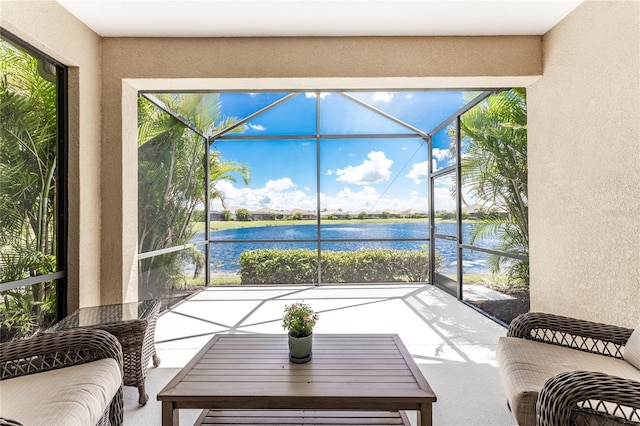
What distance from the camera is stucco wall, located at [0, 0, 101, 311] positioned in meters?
2.54

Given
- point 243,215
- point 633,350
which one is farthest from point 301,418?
point 243,215

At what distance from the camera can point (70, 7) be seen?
2.58 metres

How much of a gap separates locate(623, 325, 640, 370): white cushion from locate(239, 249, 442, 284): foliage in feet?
14.6

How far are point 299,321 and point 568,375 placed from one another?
125 cm

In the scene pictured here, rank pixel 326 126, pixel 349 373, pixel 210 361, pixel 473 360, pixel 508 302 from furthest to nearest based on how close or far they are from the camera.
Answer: pixel 326 126
pixel 508 302
pixel 473 360
pixel 210 361
pixel 349 373

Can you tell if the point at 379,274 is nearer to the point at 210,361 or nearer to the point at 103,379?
the point at 210,361

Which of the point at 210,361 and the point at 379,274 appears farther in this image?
the point at 379,274

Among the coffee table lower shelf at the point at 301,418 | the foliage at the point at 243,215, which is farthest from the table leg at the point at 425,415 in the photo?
the foliage at the point at 243,215

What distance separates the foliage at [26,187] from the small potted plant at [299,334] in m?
1.85

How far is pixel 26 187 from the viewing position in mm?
2428

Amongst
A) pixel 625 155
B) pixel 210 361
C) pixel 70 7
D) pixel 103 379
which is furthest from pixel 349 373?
pixel 70 7

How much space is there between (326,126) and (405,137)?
1.43m

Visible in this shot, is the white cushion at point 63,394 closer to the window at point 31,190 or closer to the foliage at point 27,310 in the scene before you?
the foliage at point 27,310

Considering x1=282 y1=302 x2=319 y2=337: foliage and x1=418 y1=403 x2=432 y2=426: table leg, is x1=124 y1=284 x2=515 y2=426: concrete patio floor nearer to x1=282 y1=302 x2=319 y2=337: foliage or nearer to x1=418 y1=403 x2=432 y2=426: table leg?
x1=418 y1=403 x2=432 y2=426: table leg
